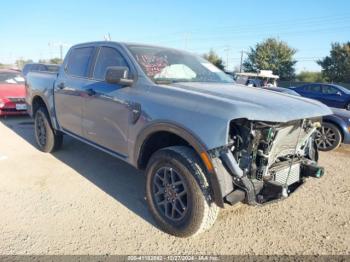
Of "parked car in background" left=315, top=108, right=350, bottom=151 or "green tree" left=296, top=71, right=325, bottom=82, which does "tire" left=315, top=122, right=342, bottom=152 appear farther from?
"green tree" left=296, top=71, right=325, bottom=82

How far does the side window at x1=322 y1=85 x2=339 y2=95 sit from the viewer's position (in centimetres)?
1535

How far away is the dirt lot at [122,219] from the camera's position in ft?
9.83

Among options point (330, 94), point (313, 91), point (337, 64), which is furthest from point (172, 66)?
point (337, 64)

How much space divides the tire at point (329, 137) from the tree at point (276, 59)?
42.0 meters

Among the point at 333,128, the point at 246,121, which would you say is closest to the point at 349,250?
the point at 246,121

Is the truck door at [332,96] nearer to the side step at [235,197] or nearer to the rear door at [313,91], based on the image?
the rear door at [313,91]

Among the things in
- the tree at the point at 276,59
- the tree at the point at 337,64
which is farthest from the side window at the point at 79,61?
the tree at the point at 276,59

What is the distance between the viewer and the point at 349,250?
3.03 meters

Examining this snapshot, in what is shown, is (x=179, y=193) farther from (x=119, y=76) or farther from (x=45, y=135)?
(x=45, y=135)

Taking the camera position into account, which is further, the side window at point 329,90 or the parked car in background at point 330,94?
the side window at point 329,90

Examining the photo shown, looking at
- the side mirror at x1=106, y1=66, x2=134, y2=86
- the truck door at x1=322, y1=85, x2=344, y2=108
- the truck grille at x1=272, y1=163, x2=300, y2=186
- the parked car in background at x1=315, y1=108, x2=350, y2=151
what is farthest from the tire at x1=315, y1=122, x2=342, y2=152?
the truck door at x1=322, y1=85, x2=344, y2=108

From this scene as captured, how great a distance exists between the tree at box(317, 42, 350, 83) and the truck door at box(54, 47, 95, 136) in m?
40.5

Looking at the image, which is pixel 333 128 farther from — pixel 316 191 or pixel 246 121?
pixel 246 121

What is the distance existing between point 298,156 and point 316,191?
127 centimetres
